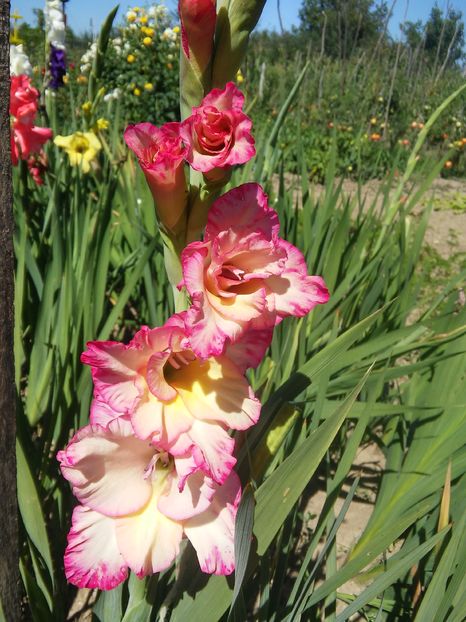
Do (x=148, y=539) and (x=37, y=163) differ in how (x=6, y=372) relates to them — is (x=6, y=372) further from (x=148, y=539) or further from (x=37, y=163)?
(x=37, y=163)

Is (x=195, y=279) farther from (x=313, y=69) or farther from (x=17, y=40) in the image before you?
(x=313, y=69)

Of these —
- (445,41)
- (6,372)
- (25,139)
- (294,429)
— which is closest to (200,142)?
(6,372)

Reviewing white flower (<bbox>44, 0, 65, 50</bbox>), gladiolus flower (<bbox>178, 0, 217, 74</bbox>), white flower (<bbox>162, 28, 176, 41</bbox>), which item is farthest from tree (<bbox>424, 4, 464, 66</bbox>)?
gladiolus flower (<bbox>178, 0, 217, 74</bbox>)

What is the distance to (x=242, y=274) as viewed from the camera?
447 mm

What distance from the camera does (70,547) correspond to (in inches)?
18.6

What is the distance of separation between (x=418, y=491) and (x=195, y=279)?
2.09 feet

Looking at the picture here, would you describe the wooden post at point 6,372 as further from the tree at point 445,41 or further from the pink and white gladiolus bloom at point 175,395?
the tree at point 445,41

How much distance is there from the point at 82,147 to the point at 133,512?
4.63 feet

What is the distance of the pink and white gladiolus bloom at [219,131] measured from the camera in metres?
0.40

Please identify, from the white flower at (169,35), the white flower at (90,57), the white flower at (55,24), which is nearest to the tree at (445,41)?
the white flower at (169,35)

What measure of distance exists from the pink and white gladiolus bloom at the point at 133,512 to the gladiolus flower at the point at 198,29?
0.32m

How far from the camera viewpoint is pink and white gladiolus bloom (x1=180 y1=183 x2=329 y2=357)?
1.35ft

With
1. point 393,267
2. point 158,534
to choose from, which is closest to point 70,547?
point 158,534

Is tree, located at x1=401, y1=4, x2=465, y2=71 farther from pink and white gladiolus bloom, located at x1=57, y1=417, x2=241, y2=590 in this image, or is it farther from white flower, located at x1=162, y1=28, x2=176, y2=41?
pink and white gladiolus bloom, located at x1=57, y1=417, x2=241, y2=590
